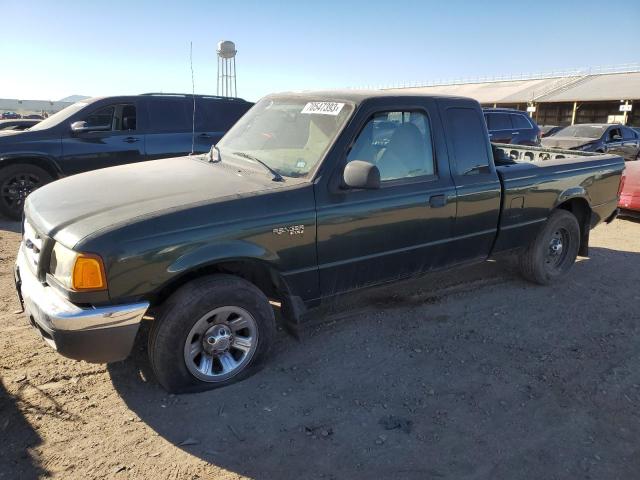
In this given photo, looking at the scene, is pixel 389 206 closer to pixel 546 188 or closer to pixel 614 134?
pixel 546 188

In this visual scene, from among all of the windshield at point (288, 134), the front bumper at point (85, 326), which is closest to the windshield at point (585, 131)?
the windshield at point (288, 134)

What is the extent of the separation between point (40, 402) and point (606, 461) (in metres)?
3.29

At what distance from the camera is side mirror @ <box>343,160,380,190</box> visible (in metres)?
3.25

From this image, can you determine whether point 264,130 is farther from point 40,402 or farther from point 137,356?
point 40,402

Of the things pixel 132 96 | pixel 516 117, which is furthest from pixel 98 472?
pixel 516 117

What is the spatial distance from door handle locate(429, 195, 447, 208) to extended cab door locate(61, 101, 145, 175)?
217 inches

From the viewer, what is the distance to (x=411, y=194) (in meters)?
3.79

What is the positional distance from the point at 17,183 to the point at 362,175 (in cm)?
634

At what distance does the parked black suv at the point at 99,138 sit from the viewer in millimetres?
7320

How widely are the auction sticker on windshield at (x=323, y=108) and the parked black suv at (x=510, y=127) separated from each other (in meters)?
9.05

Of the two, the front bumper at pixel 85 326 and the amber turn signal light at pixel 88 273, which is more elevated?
the amber turn signal light at pixel 88 273

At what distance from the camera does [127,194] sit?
324 cm

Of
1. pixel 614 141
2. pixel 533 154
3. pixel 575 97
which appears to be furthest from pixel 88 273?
pixel 575 97

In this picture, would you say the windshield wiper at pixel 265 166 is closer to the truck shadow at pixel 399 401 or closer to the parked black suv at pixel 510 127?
the truck shadow at pixel 399 401
